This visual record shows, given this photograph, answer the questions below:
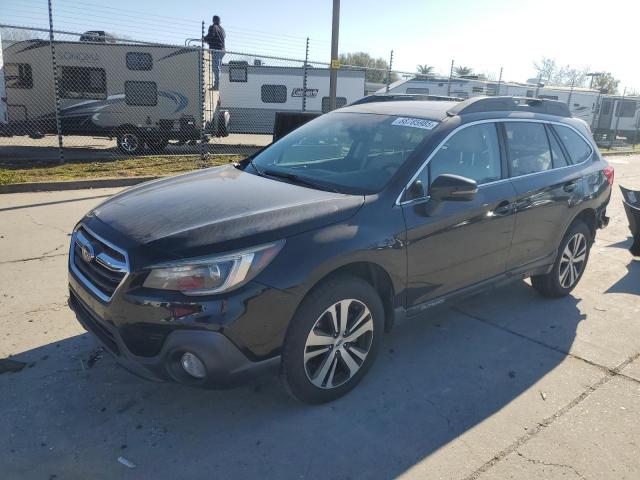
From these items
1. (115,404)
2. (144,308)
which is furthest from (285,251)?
(115,404)

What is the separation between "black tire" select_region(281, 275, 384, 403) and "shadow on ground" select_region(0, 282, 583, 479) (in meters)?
0.13

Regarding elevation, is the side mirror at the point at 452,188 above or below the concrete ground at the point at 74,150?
above

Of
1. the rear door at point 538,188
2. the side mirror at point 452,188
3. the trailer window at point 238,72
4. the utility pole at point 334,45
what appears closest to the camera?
the side mirror at point 452,188

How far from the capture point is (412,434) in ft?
9.29

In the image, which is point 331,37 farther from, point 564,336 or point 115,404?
point 115,404

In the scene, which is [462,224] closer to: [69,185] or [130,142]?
[69,185]

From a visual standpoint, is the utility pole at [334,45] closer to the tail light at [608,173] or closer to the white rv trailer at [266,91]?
the tail light at [608,173]

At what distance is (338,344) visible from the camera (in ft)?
9.81

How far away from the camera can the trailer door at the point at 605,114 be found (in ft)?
91.4

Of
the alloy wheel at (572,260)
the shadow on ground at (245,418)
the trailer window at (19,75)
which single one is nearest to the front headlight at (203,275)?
the shadow on ground at (245,418)

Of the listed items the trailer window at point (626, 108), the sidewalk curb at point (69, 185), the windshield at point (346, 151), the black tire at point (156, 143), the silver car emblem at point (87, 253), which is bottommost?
the sidewalk curb at point (69, 185)

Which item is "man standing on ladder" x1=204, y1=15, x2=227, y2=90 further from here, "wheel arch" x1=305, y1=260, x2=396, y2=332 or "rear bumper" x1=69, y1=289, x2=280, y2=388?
"rear bumper" x1=69, y1=289, x2=280, y2=388

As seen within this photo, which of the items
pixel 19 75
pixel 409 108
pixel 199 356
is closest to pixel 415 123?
pixel 409 108

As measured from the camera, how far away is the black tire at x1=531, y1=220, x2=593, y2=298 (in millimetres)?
4660
